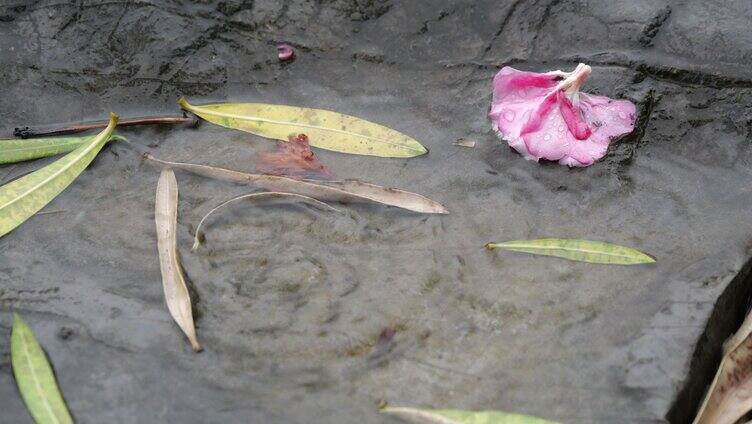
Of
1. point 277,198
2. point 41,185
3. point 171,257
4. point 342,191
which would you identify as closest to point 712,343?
point 342,191

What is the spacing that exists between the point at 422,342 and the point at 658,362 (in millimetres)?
564

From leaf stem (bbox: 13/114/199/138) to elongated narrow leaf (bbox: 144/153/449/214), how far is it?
0.33 metres

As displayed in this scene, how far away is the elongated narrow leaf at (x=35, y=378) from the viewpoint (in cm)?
180

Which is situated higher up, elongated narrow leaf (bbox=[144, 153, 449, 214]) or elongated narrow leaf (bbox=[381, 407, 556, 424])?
elongated narrow leaf (bbox=[144, 153, 449, 214])

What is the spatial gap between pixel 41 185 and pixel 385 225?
1.03 meters

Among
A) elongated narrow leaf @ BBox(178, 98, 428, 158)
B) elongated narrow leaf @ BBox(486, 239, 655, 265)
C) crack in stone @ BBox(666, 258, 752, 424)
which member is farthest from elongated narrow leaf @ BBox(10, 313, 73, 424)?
crack in stone @ BBox(666, 258, 752, 424)

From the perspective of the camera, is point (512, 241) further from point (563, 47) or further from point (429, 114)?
point (563, 47)

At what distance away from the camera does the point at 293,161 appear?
2.44m

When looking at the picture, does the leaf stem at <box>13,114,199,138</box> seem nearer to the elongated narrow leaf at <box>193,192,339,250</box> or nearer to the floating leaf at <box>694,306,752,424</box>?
the elongated narrow leaf at <box>193,192,339,250</box>

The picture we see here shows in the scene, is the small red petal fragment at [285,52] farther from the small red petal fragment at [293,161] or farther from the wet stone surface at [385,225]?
the small red petal fragment at [293,161]

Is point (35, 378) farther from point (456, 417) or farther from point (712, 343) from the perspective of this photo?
point (712, 343)

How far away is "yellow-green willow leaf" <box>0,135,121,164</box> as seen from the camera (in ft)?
8.00

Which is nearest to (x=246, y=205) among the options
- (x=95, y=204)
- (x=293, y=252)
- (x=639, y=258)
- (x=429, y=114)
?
(x=293, y=252)

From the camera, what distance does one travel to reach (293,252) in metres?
2.16
